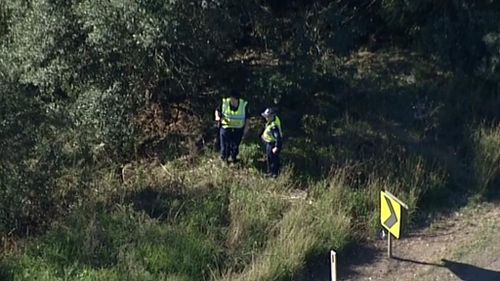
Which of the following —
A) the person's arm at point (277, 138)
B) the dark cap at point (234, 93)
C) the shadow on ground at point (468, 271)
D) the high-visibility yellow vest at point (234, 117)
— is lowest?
the shadow on ground at point (468, 271)

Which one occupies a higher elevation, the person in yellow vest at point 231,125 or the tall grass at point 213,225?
the person in yellow vest at point 231,125

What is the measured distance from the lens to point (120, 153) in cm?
1248

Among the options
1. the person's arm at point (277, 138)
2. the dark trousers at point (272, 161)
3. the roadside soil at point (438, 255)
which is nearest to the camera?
the roadside soil at point (438, 255)

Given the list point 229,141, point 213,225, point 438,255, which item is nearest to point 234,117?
point 229,141

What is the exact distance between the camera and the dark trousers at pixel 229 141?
12211 millimetres

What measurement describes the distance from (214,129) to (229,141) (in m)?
1.36

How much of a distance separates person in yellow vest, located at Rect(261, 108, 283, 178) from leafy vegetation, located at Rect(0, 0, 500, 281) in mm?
296

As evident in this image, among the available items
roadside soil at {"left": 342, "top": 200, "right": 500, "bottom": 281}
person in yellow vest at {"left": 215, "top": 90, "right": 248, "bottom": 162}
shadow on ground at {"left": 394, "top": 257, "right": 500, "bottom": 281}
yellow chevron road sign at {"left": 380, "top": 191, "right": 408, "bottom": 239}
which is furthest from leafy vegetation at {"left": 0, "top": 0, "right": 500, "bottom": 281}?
shadow on ground at {"left": 394, "top": 257, "right": 500, "bottom": 281}

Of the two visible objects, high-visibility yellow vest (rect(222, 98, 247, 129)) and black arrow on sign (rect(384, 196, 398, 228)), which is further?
high-visibility yellow vest (rect(222, 98, 247, 129))

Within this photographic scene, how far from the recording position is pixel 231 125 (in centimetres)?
1215

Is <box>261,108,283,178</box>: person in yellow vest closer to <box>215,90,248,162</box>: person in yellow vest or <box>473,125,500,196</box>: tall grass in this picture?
<box>215,90,248,162</box>: person in yellow vest

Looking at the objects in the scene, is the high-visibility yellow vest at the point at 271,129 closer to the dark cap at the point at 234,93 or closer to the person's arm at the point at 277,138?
the person's arm at the point at 277,138

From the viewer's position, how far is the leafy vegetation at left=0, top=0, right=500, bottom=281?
987cm

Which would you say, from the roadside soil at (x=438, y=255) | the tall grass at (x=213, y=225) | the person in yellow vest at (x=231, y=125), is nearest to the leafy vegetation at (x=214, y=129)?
the tall grass at (x=213, y=225)
